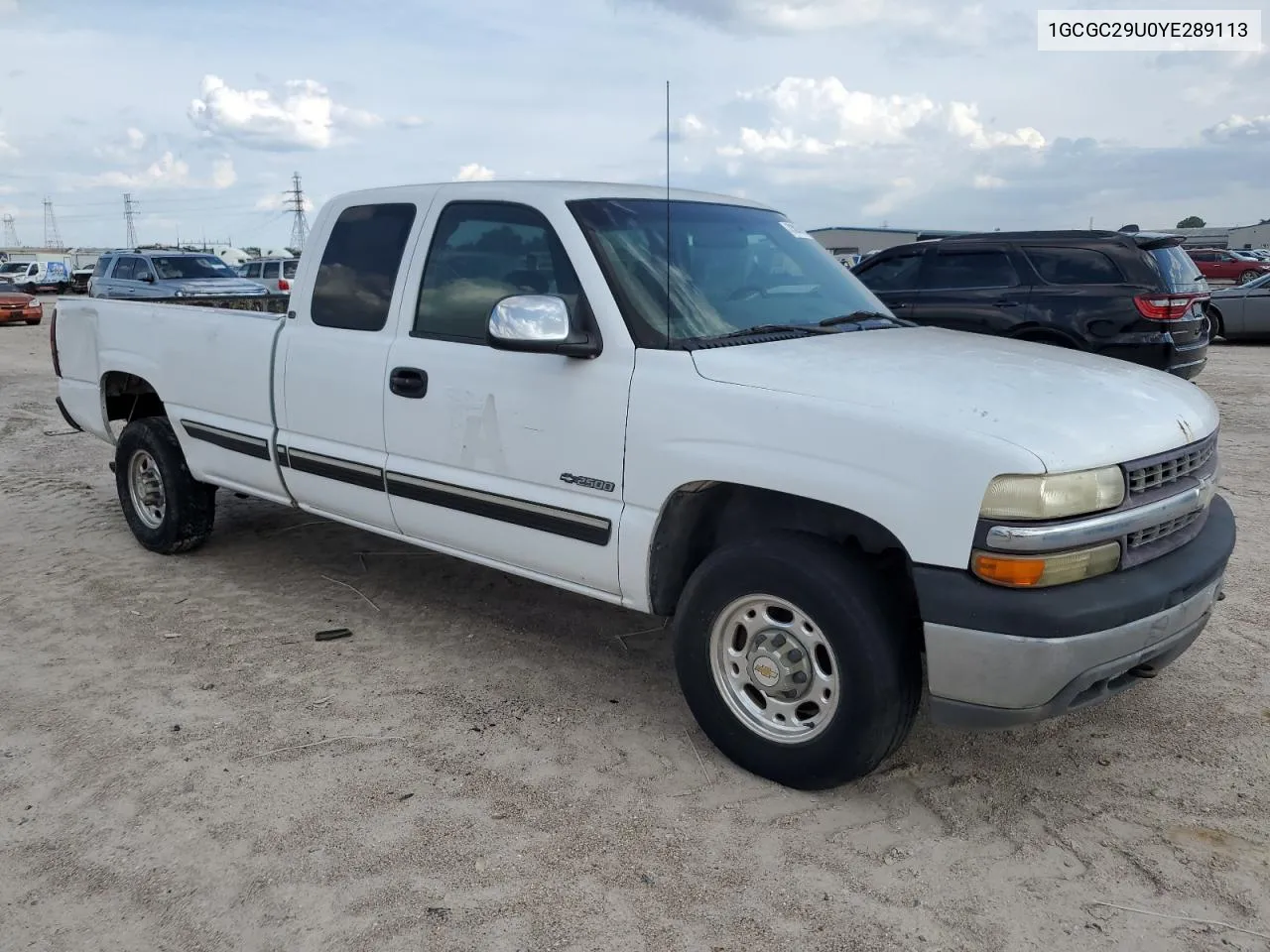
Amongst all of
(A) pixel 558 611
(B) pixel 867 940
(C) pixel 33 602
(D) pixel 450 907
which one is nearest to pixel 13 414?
(C) pixel 33 602

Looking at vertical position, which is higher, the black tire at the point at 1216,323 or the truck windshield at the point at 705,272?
the truck windshield at the point at 705,272

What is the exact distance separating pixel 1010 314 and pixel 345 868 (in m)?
8.66

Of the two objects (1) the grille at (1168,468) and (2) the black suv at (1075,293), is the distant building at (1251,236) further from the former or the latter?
(1) the grille at (1168,468)

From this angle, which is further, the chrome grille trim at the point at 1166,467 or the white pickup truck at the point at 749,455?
the chrome grille trim at the point at 1166,467

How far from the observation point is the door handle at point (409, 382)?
414 cm

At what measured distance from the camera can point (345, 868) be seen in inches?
117

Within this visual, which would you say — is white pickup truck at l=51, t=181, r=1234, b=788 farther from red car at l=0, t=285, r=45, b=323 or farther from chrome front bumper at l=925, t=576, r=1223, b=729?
red car at l=0, t=285, r=45, b=323

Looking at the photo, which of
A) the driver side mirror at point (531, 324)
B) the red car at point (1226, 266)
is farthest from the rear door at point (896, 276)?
the red car at point (1226, 266)

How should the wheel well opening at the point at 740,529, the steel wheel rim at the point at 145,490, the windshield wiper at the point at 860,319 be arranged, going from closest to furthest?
the wheel well opening at the point at 740,529, the windshield wiper at the point at 860,319, the steel wheel rim at the point at 145,490

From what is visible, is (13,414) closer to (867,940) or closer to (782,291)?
(782,291)

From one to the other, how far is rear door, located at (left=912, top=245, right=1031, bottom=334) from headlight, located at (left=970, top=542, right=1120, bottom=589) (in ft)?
24.1

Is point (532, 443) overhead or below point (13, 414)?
overhead

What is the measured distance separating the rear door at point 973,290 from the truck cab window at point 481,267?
6653 mm

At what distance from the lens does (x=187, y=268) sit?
2239 centimetres
